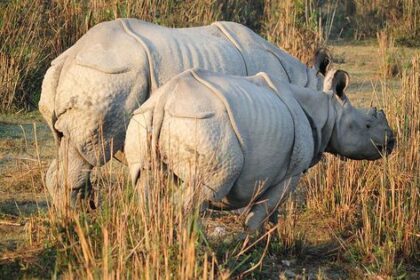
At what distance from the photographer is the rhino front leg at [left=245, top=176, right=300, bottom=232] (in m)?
6.52

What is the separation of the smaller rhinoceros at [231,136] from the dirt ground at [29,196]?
53cm

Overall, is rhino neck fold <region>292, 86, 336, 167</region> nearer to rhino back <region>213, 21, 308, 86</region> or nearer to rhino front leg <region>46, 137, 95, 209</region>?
rhino back <region>213, 21, 308, 86</region>

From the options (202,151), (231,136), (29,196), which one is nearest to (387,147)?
(231,136)

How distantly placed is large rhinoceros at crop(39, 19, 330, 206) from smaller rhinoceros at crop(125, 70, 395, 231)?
0.89 m

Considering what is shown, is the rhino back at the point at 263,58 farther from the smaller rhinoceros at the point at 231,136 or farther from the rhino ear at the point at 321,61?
the smaller rhinoceros at the point at 231,136

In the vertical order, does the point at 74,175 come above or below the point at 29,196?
above

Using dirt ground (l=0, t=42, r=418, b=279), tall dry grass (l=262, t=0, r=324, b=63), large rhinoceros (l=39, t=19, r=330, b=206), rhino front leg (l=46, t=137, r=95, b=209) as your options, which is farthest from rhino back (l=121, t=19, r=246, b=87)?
tall dry grass (l=262, t=0, r=324, b=63)

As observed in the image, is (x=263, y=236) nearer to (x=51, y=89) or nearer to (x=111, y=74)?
(x=111, y=74)

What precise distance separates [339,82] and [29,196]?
8.64 feet

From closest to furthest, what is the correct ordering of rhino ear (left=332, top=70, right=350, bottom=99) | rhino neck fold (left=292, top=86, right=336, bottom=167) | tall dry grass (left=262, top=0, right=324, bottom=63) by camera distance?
rhino neck fold (left=292, top=86, right=336, bottom=167)
rhino ear (left=332, top=70, right=350, bottom=99)
tall dry grass (left=262, top=0, right=324, bottom=63)

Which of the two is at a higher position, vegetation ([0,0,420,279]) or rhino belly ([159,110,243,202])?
rhino belly ([159,110,243,202])

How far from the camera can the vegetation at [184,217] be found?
5605 millimetres

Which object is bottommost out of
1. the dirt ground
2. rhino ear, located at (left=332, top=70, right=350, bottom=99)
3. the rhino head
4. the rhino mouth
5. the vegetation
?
the dirt ground

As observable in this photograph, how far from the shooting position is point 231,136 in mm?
6027
